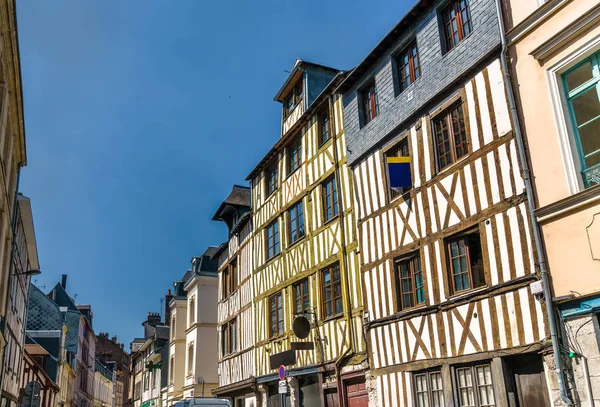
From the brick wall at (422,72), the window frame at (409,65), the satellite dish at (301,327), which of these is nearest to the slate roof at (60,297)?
the satellite dish at (301,327)

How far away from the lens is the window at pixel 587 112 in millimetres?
7707

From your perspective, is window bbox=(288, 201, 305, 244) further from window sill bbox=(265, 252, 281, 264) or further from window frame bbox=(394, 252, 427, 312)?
window frame bbox=(394, 252, 427, 312)

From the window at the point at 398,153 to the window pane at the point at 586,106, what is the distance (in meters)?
3.79

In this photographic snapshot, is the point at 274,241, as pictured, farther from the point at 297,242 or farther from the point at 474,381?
the point at 474,381

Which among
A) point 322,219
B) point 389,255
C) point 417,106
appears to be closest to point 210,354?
point 322,219

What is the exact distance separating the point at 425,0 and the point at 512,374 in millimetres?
6751

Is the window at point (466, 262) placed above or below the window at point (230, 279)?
below

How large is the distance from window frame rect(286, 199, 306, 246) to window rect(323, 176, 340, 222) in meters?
1.12

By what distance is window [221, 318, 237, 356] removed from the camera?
20.1 meters

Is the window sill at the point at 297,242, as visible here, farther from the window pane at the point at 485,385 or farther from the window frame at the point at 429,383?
the window pane at the point at 485,385

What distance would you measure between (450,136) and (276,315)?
27.6ft

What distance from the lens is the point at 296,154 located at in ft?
54.9

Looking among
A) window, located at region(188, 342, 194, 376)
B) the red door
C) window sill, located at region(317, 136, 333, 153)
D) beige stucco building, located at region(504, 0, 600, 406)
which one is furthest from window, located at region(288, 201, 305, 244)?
window, located at region(188, 342, 194, 376)

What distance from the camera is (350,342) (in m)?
12.6
